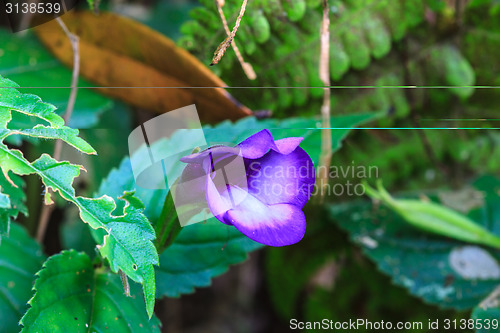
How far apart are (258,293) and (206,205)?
946mm

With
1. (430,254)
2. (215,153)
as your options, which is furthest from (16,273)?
(430,254)

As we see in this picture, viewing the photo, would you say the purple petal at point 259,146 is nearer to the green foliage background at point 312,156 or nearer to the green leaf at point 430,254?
the green foliage background at point 312,156

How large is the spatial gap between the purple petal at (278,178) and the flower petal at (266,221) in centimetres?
1

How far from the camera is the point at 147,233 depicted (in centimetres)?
58

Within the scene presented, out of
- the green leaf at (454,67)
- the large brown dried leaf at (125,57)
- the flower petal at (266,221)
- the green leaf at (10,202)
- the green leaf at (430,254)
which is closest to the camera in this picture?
the flower petal at (266,221)

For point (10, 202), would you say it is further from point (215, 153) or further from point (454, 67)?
point (454, 67)

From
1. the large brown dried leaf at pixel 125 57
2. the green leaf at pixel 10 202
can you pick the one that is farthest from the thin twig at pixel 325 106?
the green leaf at pixel 10 202

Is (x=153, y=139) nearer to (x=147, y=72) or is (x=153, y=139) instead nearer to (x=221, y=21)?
(x=221, y=21)

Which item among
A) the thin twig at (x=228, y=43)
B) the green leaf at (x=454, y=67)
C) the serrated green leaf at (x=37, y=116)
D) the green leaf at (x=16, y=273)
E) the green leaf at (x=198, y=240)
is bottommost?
the green leaf at (x=16, y=273)

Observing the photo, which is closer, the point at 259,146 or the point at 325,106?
the point at 259,146

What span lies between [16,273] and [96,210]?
1.06 ft

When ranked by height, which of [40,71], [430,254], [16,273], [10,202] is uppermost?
[40,71]

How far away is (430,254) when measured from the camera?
1.13 m

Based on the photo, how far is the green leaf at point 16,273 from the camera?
74 cm
